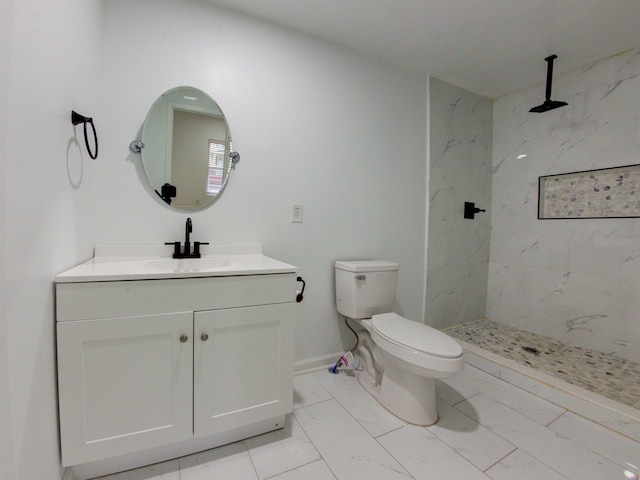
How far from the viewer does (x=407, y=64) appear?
203 centimetres

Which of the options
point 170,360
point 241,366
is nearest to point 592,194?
point 241,366

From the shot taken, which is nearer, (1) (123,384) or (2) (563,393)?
(1) (123,384)

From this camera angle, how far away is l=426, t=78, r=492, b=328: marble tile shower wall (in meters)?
2.25

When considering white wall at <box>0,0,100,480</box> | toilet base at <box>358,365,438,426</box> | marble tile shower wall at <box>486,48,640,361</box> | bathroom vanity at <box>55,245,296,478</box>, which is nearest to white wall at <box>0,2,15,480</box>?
white wall at <box>0,0,100,480</box>

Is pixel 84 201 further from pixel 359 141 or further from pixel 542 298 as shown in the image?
pixel 542 298

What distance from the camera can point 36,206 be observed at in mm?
755

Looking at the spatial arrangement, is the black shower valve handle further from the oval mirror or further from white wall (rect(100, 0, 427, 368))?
the oval mirror

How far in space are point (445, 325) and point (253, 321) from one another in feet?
6.15

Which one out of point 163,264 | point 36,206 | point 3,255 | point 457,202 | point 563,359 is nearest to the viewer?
point 3,255

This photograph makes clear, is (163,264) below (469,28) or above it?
below

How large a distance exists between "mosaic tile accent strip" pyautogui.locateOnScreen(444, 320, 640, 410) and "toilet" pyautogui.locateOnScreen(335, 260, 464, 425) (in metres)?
0.89

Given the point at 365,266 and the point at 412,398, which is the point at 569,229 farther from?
the point at 412,398

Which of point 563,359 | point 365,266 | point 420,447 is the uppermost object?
point 365,266

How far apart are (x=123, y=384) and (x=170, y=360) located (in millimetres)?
157
